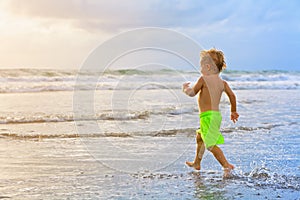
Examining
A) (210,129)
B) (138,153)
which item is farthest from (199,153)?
(138,153)

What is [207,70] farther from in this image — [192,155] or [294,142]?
[294,142]

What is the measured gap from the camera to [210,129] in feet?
15.7

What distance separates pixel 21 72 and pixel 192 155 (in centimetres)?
1817

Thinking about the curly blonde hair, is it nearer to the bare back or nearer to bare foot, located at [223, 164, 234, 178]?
the bare back

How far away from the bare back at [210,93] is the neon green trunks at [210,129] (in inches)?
2.7

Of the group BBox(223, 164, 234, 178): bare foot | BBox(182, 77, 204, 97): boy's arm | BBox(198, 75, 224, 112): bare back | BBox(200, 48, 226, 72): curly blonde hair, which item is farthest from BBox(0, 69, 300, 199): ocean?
BBox(200, 48, 226, 72): curly blonde hair

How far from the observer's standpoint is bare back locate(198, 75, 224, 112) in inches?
193

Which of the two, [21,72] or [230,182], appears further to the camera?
[21,72]

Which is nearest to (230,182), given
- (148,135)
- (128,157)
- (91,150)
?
(128,157)

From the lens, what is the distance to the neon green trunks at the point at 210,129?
4789 mm

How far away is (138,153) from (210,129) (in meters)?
1.42

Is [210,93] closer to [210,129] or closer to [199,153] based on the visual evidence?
[210,129]

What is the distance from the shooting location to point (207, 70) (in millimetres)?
4941

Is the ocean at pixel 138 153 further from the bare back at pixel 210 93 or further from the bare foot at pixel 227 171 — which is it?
the bare back at pixel 210 93
